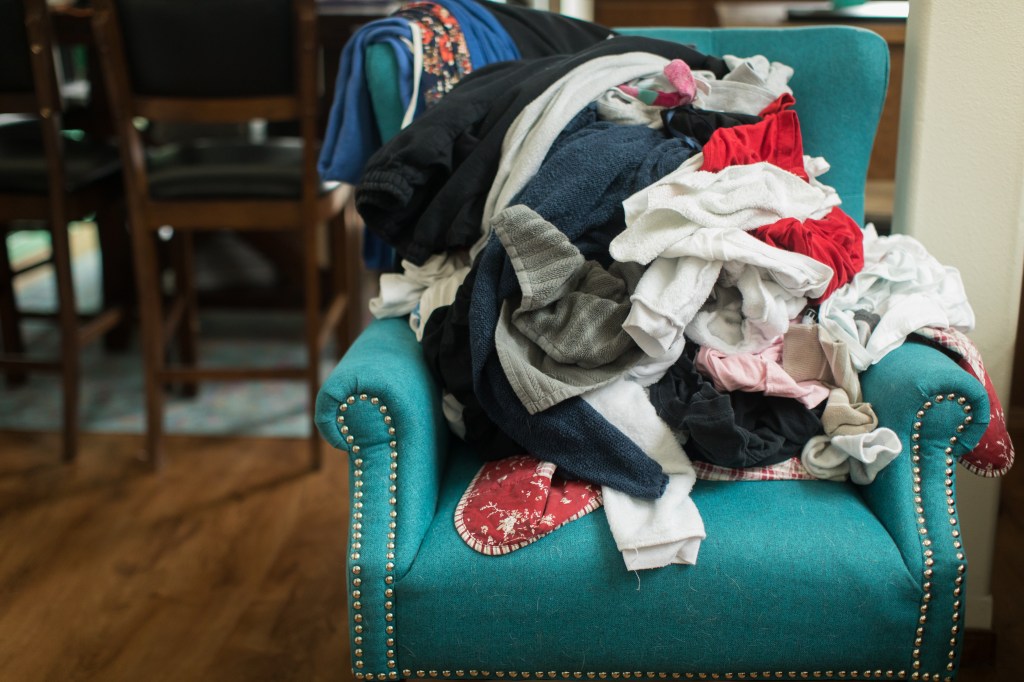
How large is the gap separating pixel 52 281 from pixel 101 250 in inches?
39.1

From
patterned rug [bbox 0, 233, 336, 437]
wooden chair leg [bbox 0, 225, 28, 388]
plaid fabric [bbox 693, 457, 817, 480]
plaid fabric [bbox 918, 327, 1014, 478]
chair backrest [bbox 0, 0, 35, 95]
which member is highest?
chair backrest [bbox 0, 0, 35, 95]

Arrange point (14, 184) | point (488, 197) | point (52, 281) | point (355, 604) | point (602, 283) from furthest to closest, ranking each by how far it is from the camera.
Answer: point (52, 281)
point (14, 184)
point (488, 197)
point (602, 283)
point (355, 604)

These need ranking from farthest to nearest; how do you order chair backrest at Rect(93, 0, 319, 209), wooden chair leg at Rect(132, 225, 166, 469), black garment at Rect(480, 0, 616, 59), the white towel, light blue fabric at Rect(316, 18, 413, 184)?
1. wooden chair leg at Rect(132, 225, 166, 469)
2. chair backrest at Rect(93, 0, 319, 209)
3. black garment at Rect(480, 0, 616, 59)
4. light blue fabric at Rect(316, 18, 413, 184)
5. the white towel

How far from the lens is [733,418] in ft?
4.32

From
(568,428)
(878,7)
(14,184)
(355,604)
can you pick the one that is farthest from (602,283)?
(14,184)

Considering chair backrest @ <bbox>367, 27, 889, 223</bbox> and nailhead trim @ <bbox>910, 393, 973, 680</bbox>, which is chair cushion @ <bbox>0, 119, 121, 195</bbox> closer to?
chair backrest @ <bbox>367, 27, 889, 223</bbox>

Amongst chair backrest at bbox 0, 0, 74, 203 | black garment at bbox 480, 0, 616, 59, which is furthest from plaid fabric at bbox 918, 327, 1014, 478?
chair backrest at bbox 0, 0, 74, 203

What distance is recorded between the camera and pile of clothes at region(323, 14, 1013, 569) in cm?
133

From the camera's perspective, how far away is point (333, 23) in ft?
8.50

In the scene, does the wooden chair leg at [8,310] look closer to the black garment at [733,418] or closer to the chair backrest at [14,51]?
the chair backrest at [14,51]

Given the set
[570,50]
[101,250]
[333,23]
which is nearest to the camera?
[570,50]

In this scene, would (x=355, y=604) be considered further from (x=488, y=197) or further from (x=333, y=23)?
(x=333, y=23)

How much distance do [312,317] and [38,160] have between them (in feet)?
2.43

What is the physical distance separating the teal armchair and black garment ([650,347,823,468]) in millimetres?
64
